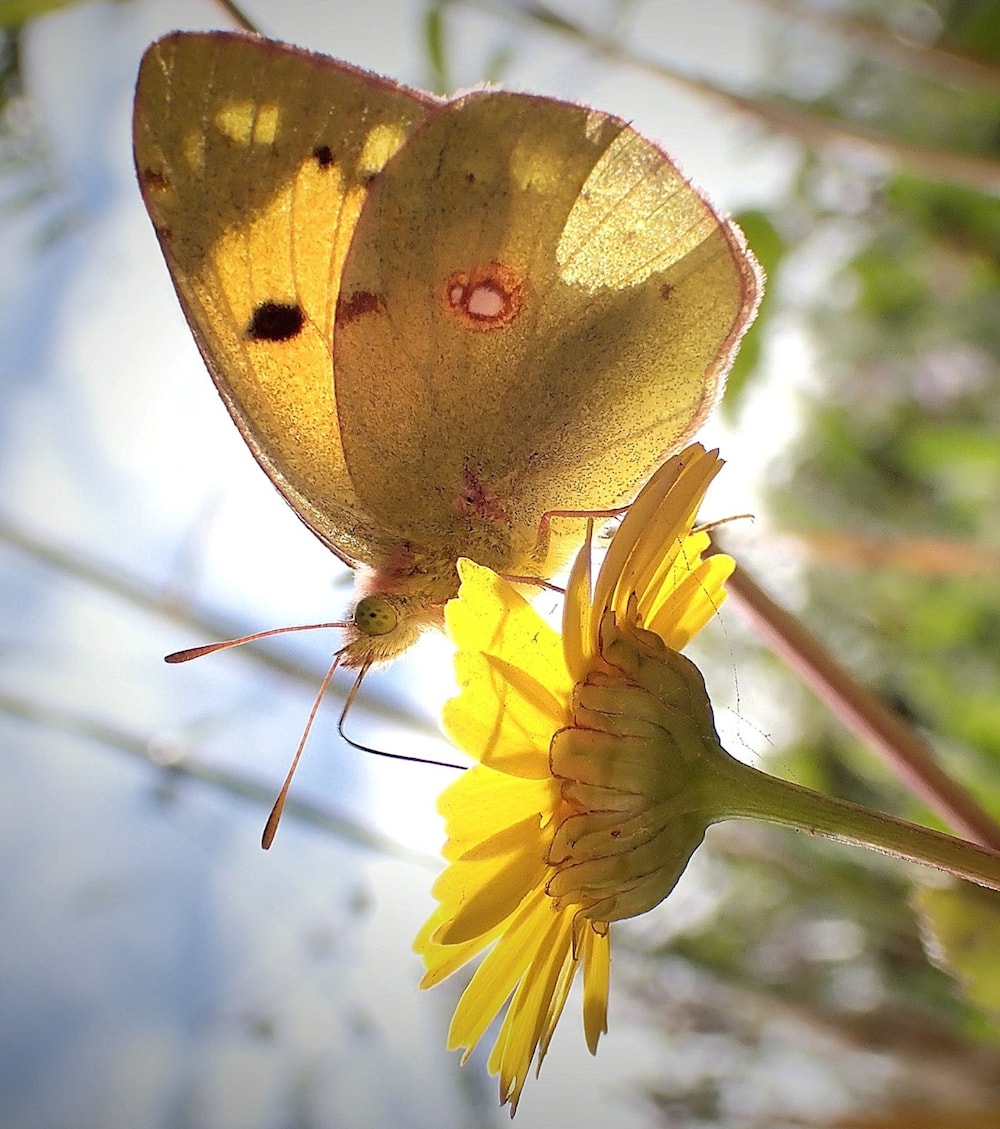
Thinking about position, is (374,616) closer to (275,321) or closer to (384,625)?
(384,625)

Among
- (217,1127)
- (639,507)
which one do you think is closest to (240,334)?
(639,507)

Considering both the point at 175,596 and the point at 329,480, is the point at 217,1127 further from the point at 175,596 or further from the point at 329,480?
the point at 329,480

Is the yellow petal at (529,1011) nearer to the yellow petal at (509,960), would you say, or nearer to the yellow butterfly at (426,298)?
the yellow petal at (509,960)

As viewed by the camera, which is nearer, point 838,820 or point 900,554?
point 838,820

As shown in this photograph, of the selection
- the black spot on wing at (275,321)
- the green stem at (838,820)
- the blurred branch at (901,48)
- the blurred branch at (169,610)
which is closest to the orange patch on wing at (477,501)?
the black spot on wing at (275,321)

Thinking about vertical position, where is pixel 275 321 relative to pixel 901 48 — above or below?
below

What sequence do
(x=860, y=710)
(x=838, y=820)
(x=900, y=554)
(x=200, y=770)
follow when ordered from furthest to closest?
(x=200, y=770), (x=900, y=554), (x=860, y=710), (x=838, y=820)

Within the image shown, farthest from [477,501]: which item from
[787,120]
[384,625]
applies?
[787,120]
